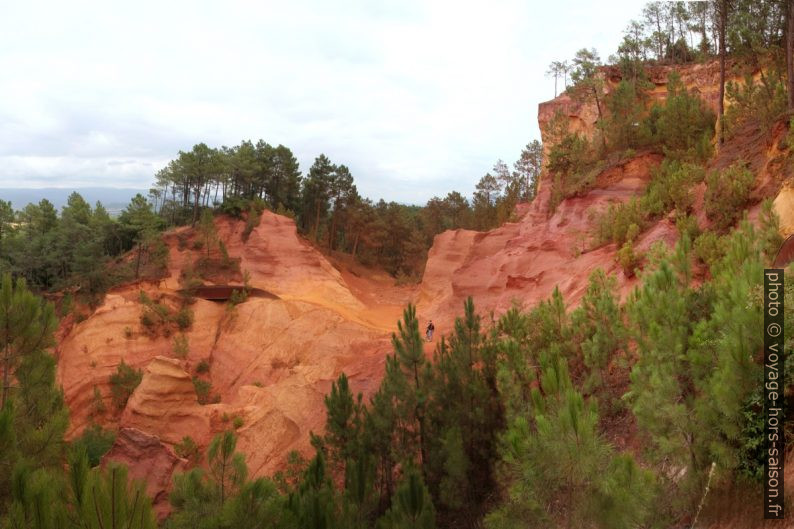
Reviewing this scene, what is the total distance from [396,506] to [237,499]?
2.36 metres

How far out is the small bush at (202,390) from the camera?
22.2m

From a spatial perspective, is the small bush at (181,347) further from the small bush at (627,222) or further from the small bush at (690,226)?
the small bush at (690,226)

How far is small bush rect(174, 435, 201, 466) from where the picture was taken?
1699 centimetres

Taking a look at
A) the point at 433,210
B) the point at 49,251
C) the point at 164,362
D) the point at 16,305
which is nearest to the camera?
the point at 16,305

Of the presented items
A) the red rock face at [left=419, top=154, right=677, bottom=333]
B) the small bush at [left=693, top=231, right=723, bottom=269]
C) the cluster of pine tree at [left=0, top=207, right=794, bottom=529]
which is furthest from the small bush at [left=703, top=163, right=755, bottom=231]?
the cluster of pine tree at [left=0, top=207, right=794, bottom=529]

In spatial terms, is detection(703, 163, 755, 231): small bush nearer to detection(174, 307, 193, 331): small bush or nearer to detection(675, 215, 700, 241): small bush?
detection(675, 215, 700, 241): small bush

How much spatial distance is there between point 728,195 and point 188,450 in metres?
19.0

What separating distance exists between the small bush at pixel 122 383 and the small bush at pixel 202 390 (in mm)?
2424

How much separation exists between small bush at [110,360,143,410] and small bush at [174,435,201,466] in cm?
542

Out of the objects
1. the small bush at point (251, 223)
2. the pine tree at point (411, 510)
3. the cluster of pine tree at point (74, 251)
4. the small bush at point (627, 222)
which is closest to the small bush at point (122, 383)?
the cluster of pine tree at point (74, 251)

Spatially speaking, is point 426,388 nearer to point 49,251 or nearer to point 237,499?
point 237,499

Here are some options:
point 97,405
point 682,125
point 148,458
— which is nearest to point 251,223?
point 97,405

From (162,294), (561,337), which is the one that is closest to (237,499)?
(561,337)

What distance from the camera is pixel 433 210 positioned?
53.5 meters
